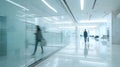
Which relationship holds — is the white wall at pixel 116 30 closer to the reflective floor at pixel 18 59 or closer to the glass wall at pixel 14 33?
the reflective floor at pixel 18 59

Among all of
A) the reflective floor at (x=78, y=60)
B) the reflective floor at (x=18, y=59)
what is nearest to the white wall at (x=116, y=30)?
the reflective floor at (x=78, y=60)

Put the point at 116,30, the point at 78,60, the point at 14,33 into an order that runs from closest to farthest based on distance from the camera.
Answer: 1. the point at 14,33
2. the point at 78,60
3. the point at 116,30

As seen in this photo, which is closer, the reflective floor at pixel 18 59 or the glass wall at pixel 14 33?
the glass wall at pixel 14 33

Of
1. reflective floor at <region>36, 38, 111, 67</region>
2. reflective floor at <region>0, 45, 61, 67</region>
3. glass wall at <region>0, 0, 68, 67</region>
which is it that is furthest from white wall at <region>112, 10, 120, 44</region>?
glass wall at <region>0, 0, 68, 67</region>

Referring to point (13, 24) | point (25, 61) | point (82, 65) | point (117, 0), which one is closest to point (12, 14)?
point (13, 24)

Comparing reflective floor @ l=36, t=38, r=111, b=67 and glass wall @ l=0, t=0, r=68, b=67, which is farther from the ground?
glass wall @ l=0, t=0, r=68, b=67

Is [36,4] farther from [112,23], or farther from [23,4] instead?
[112,23]

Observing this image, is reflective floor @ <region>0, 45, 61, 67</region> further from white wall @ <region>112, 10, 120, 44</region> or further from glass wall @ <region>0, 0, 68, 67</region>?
white wall @ <region>112, 10, 120, 44</region>

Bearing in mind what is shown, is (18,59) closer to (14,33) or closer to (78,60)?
(14,33)

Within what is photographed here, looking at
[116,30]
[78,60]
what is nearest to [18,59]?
[78,60]

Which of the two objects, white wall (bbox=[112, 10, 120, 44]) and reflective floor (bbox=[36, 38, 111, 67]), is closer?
reflective floor (bbox=[36, 38, 111, 67])

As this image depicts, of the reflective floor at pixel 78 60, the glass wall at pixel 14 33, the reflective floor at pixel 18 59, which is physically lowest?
the reflective floor at pixel 78 60

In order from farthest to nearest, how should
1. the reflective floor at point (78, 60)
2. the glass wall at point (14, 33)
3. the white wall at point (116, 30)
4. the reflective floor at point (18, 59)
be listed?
the white wall at point (116, 30) → the reflective floor at point (78, 60) → the reflective floor at point (18, 59) → the glass wall at point (14, 33)

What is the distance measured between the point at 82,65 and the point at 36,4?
2.75 metres
